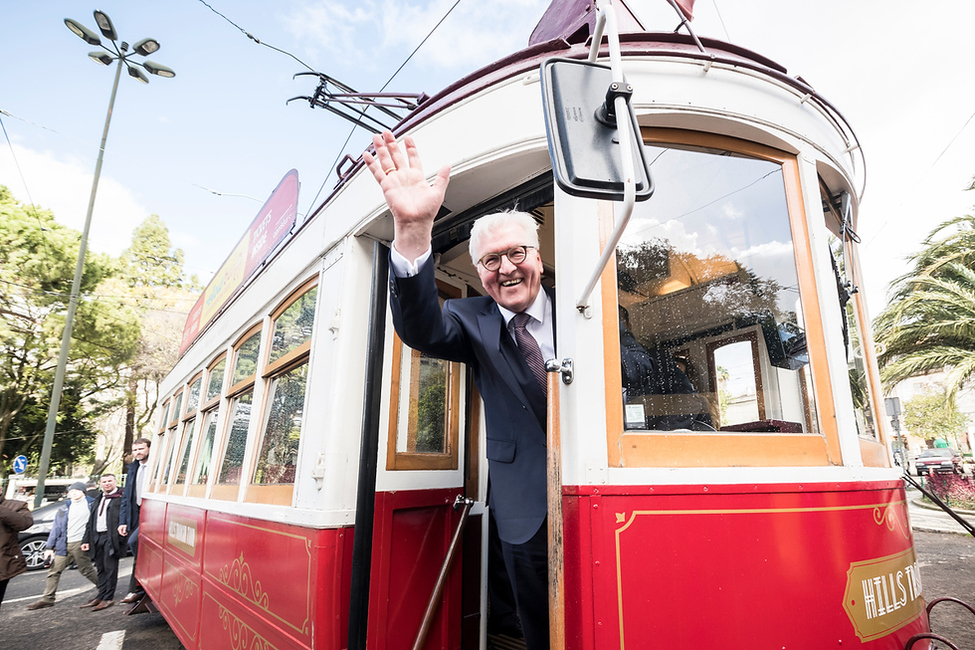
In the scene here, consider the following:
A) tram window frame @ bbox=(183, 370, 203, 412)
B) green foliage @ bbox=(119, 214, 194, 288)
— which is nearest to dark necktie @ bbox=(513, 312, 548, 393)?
tram window frame @ bbox=(183, 370, 203, 412)

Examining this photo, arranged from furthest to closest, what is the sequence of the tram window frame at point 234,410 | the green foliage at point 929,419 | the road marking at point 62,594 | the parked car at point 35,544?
the green foliage at point 929,419, the parked car at point 35,544, the road marking at point 62,594, the tram window frame at point 234,410

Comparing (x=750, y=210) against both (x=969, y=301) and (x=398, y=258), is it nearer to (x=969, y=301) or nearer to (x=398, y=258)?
(x=398, y=258)

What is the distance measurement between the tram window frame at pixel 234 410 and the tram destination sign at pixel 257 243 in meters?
0.47

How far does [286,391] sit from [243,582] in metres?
0.95

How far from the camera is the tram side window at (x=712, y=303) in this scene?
1546 millimetres

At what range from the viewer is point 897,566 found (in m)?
1.59

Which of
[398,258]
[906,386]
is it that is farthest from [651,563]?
[906,386]

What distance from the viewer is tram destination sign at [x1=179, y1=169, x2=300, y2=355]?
3422mm

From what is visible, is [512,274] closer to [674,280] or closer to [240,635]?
[674,280]

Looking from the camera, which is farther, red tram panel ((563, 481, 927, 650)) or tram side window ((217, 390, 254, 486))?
tram side window ((217, 390, 254, 486))

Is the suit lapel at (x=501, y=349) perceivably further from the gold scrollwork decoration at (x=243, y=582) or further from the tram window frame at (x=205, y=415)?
the tram window frame at (x=205, y=415)

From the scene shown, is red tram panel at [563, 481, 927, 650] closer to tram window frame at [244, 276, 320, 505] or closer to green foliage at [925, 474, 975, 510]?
tram window frame at [244, 276, 320, 505]

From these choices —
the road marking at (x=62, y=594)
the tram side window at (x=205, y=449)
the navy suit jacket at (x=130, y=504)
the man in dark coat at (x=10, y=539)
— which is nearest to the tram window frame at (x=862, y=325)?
the tram side window at (x=205, y=449)

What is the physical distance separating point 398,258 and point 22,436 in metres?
23.5
